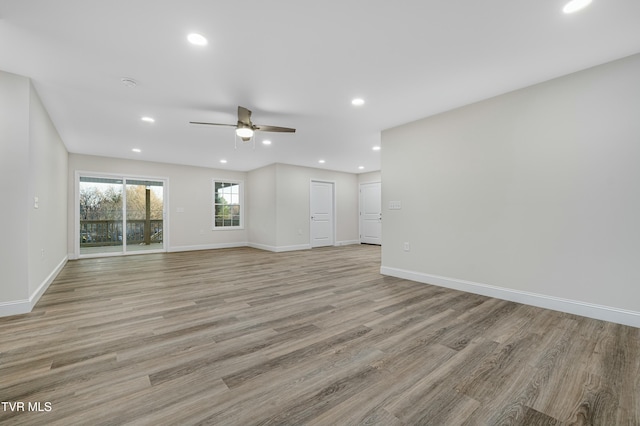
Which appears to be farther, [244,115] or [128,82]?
[244,115]

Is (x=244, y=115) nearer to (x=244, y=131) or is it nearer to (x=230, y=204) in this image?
(x=244, y=131)

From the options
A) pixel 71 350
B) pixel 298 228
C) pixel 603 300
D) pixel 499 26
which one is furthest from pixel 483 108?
pixel 298 228

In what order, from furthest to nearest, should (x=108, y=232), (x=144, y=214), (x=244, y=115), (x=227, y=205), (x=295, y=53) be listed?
(x=227, y=205) < (x=144, y=214) < (x=108, y=232) < (x=244, y=115) < (x=295, y=53)

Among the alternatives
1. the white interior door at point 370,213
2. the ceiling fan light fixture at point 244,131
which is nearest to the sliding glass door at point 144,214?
the ceiling fan light fixture at point 244,131

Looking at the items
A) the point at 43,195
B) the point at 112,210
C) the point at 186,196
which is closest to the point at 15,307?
the point at 43,195

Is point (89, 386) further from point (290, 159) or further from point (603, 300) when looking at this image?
point (290, 159)

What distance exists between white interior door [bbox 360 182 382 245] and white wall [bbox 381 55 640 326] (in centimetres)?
467

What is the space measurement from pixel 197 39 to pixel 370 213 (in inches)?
296

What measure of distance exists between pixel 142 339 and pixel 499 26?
387 cm

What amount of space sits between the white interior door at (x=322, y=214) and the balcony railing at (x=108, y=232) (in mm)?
5065

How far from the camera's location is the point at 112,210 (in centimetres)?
710

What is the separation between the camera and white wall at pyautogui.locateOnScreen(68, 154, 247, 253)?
6.87 metres

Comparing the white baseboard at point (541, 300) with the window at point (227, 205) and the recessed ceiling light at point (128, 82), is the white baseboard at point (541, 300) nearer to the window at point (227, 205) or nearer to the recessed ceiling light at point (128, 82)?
the recessed ceiling light at point (128, 82)

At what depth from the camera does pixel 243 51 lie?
8.11ft
